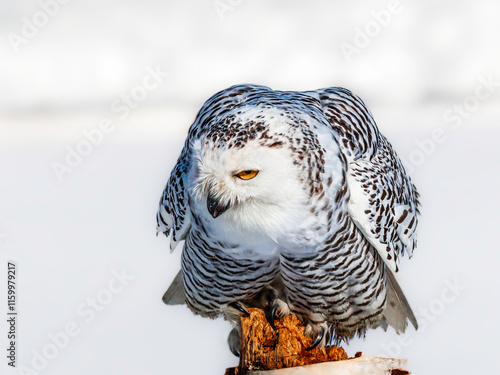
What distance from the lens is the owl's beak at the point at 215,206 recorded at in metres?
2.47

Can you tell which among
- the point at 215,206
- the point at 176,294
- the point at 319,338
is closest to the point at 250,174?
the point at 215,206

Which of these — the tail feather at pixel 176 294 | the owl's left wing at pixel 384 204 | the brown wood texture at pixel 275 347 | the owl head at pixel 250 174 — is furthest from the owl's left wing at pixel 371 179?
the tail feather at pixel 176 294

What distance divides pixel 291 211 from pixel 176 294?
1.29 metres

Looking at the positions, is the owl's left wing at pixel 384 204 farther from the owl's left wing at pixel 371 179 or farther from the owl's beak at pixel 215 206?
the owl's beak at pixel 215 206

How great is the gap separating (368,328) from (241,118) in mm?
1386

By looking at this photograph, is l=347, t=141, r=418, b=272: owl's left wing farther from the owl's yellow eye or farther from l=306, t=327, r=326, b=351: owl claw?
the owl's yellow eye

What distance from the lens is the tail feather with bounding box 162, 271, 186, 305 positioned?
11.8 feet

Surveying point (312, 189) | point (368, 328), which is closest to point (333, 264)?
point (312, 189)

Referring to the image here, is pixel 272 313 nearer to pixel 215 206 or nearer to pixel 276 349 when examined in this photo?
pixel 276 349

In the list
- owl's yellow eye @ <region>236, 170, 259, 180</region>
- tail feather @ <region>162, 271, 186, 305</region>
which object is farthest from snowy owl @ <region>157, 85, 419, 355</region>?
tail feather @ <region>162, 271, 186, 305</region>

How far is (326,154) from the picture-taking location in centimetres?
266

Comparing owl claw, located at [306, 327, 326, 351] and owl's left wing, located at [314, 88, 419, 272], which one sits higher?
owl's left wing, located at [314, 88, 419, 272]

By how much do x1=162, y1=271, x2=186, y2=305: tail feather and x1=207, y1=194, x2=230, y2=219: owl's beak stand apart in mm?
1182

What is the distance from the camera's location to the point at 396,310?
11.6ft
